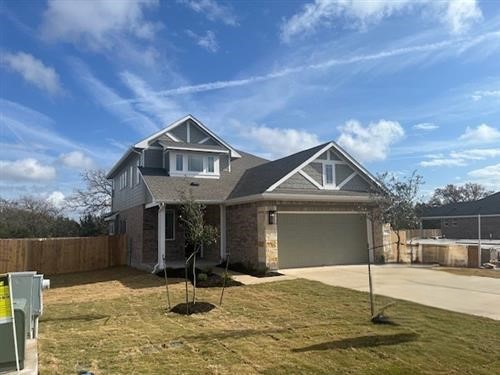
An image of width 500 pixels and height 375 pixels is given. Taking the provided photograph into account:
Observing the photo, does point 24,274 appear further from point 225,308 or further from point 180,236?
point 180,236

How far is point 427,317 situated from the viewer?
854cm

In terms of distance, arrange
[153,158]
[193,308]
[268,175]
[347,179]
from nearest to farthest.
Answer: [193,308]
[268,175]
[347,179]
[153,158]

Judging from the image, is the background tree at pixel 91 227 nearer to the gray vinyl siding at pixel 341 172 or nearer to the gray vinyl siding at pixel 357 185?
the gray vinyl siding at pixel 341 172

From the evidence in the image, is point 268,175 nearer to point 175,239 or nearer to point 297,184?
point 297,184

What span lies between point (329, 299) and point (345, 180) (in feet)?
29.5

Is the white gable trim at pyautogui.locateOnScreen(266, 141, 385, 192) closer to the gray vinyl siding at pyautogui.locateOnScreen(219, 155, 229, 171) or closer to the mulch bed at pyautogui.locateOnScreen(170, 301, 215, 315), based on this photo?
the gray vinyl siding at pyautogui.locateOnScreen(219, 155, 229, 171)

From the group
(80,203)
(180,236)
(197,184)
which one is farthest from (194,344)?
(80,203)

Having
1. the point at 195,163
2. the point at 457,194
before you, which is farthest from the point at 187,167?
the point at 457,194

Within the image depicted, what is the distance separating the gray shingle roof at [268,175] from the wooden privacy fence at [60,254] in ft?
25.1

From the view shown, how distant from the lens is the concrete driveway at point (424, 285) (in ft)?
32.4

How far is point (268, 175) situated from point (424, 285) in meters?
8.10

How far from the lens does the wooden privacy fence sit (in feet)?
63.6

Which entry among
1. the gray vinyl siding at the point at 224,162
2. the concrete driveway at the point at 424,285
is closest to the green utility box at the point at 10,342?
the concrete driveway at the point at 424,285

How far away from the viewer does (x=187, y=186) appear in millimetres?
18453
